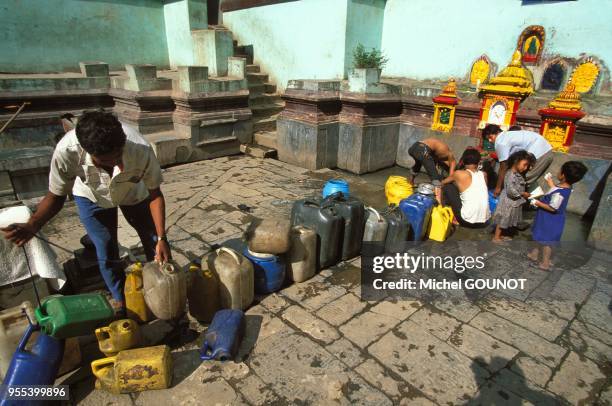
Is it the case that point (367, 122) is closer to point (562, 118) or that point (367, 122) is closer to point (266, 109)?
point (562, 118)

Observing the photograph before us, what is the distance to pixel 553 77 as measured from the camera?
6.77m

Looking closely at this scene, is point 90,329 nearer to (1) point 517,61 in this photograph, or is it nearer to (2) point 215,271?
(2) point 215,271


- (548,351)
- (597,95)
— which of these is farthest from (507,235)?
(597,95)

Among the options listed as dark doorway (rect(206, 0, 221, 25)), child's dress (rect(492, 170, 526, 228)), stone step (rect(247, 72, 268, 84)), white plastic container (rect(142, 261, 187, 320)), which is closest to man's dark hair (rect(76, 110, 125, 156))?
white plastic container (rect(142, 261, 187, 320))

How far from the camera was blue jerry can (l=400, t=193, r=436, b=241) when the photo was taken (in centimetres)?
467

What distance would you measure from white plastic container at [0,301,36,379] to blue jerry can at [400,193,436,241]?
390 cm

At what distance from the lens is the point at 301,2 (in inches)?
364

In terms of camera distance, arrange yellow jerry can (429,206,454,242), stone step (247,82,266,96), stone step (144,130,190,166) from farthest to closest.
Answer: stone step (247,82,266,96)
stone step (144,130,190,166)
yellow jerry can (429,206,454,242)

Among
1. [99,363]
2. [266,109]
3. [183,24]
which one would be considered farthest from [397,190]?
[183,24]

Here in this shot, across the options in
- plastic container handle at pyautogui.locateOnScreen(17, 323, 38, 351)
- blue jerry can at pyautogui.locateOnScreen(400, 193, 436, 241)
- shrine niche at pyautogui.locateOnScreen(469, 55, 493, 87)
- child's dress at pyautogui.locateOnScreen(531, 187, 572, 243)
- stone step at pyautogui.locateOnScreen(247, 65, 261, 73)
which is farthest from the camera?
stone step at pyautogui.locateOnScreen(247, 65, 261, 73)

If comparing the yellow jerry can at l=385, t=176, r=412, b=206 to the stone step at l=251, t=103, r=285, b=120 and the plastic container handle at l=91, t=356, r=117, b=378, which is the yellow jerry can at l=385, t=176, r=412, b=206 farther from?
the stone step at l=251, t=103, r=285, b=120

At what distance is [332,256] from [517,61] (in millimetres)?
4470

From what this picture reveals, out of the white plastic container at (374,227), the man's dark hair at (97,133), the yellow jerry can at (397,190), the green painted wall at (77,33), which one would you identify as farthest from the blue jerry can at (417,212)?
the green painted wall at (77,33)
